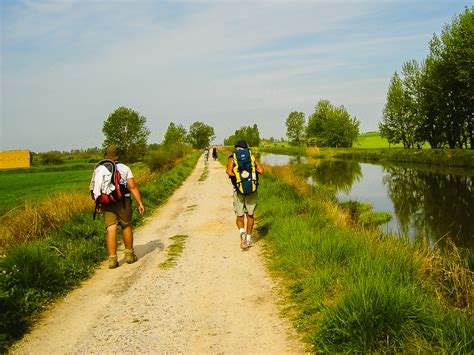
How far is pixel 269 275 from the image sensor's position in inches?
230

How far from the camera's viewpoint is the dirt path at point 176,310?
12.8ft

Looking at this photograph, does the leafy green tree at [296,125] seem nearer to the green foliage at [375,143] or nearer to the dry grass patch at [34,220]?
the green foliage at [375,143]

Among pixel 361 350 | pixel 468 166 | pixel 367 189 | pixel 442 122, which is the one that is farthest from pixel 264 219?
pixel 442 122

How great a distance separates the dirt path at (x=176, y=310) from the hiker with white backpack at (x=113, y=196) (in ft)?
1.41

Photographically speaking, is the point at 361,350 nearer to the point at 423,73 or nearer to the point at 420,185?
the point at 420,185

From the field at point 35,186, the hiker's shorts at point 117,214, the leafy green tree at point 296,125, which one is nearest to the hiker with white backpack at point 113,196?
the hiker's shorts at point 117,214

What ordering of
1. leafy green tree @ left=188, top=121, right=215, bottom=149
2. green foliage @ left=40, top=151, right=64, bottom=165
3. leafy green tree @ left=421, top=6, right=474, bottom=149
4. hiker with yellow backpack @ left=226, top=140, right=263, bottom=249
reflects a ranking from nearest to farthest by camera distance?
hiker with yellow backpack @ left=226, top=140, right=263, bottom=249
leafy green tree @ left=421, top=6, right=474, bottom=149
green foliage @ left=40, top=151, right=64, bottom=165
leafy green tree @ left=188, top=121, right=215, bottom=149

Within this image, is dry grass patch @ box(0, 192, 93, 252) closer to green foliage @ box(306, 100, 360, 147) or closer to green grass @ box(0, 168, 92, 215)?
green grass @ box(0, 168, 92, 215)

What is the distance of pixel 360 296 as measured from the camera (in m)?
3.72

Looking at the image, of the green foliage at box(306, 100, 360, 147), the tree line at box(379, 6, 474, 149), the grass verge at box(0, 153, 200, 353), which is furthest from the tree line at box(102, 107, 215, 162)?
the grass verge at box(0, 153, 200, 353)

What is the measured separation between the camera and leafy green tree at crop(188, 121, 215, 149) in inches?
4624

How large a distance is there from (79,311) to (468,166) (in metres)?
32.0

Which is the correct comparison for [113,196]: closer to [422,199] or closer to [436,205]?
[436,205]

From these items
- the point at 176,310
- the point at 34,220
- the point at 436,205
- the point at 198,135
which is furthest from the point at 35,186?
the point at 198,135
